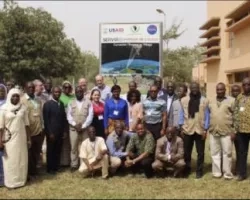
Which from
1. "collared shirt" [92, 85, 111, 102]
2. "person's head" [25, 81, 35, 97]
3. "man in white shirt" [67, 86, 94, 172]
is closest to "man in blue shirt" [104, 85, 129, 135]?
"man in white shirt" [67, 86, 94, 172]

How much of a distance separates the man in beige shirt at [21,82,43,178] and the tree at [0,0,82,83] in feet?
66.2

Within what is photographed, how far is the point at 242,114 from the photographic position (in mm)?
7648

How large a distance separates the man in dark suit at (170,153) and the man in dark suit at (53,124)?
190 cm

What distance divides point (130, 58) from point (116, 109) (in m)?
3.62

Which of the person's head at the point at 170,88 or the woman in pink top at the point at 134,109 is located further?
the person's head at the point at 170,88

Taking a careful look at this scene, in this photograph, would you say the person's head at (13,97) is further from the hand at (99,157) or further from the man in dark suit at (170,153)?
the man in dark suit at (170,153)

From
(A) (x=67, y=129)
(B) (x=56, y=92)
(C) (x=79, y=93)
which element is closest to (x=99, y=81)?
(C) (x=79, y=93)

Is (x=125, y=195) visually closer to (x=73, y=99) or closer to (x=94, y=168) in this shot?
(x=94, y=168)

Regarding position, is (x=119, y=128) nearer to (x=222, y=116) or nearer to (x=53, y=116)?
(x=53, y=116)

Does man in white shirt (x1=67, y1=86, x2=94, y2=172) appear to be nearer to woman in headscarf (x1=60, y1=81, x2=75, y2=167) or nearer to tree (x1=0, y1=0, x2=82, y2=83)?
woman in headscarf (x1=60, y1=81, x2=75, y2=167)

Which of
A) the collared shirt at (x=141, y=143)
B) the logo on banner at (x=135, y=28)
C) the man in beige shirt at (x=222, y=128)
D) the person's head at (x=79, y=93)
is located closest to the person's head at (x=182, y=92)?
the man in beige shirt at (x=222, y=128)

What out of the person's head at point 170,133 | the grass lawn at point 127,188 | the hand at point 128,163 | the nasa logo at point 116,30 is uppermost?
the nasa logo at point 116,30

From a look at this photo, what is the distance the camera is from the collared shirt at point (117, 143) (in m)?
8.45

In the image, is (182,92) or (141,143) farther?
(182,92)
